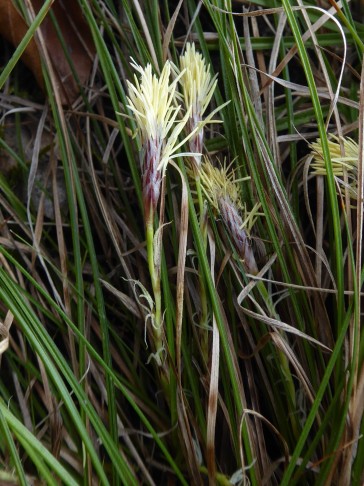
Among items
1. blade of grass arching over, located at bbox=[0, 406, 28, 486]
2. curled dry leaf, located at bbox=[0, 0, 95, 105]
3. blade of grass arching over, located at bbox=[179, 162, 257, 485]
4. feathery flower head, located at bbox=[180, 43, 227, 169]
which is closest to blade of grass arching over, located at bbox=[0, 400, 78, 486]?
blade of grass arching over, located at bbox=[0, 406, 28, 486]

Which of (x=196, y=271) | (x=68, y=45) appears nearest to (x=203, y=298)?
(x=196, y=271)

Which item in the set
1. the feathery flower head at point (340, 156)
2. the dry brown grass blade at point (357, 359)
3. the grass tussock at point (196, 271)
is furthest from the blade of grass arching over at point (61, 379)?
the feathery flower head at point (340, 156)

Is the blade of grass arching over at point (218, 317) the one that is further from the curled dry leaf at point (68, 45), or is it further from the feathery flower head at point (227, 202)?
the curled dry leaf at point (68, 45)

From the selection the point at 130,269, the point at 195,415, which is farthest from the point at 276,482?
the point at 130,269

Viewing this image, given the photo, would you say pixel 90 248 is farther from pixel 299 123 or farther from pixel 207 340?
pixel 299 123

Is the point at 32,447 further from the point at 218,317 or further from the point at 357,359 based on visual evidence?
the point at 357,359

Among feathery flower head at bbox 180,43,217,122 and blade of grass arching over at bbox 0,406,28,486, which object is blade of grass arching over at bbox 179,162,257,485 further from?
blade of grass arching over at bbox 0,406,28,486

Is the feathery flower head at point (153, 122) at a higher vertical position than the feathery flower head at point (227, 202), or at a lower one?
higher
